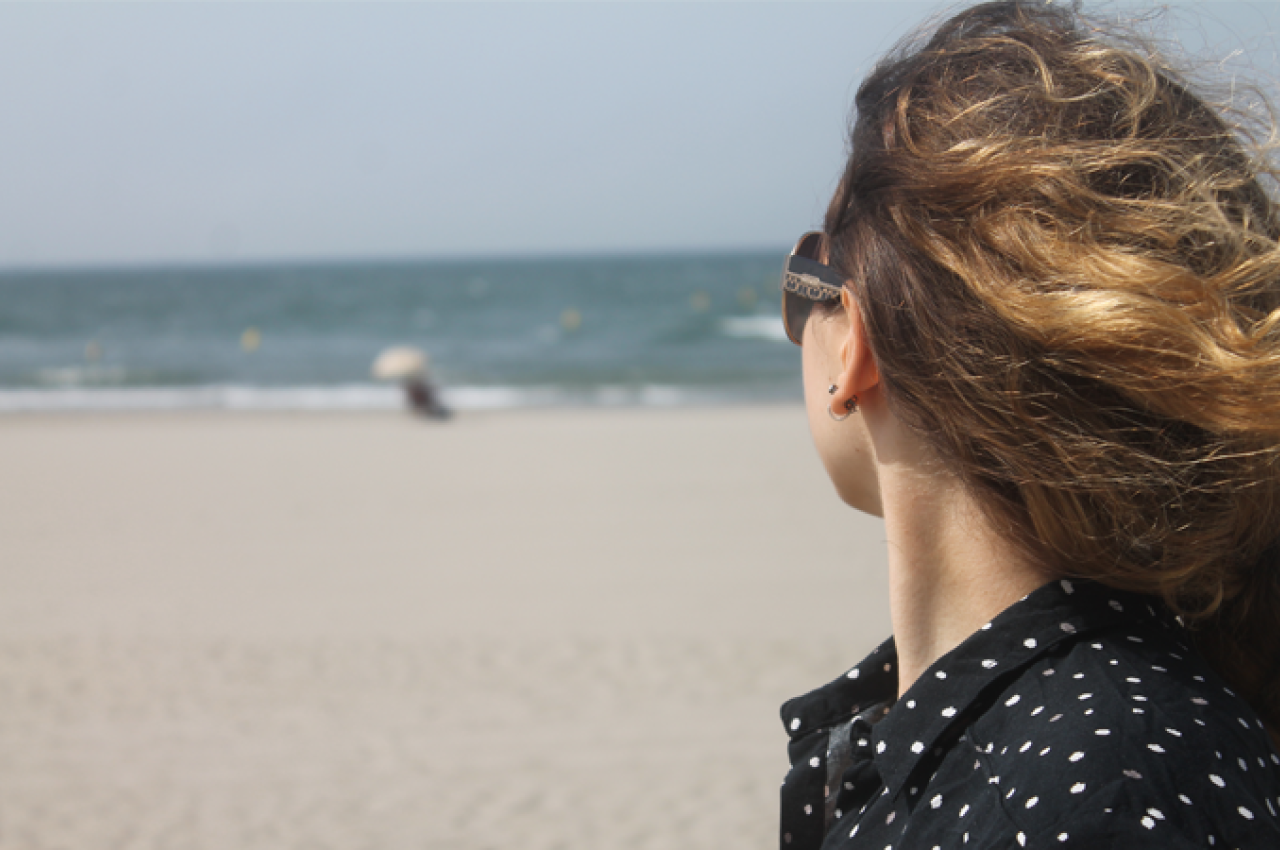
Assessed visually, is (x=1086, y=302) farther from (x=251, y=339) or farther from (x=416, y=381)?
(x=251, y=339)

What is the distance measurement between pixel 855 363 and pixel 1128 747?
53 cm

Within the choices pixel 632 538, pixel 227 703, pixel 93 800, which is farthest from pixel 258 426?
pixel 93 800

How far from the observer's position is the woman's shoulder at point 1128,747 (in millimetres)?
805

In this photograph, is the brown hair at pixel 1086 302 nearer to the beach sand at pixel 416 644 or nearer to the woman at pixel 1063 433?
the woman at pixel 1063 433

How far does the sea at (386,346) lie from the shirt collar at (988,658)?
15.4m

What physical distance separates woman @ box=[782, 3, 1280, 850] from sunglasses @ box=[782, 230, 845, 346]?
0.03 m

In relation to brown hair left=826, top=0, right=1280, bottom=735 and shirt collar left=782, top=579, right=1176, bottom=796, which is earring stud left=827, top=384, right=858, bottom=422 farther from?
shirt collar left=782, top=579, right=1176, bottom=796

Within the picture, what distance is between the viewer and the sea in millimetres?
18281

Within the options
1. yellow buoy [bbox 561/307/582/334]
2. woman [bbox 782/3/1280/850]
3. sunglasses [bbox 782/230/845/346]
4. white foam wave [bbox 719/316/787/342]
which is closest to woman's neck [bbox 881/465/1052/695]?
woman [bbox 782/3/1280/850]

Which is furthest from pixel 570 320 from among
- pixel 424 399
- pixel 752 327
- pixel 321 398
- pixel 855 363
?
pixel 855 363

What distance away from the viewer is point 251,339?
30.2 meters

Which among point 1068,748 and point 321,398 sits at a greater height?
point 321,398

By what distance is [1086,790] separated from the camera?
83 centimetres

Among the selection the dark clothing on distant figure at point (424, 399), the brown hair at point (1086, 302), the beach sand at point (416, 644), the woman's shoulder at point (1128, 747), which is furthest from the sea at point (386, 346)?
the woman's shoulder at point (1128, 747)
